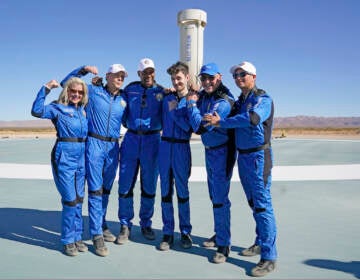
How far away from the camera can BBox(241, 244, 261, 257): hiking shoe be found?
3.87m

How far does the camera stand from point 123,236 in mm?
4285

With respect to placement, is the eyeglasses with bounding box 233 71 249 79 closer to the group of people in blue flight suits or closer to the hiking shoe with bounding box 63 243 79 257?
the group of people in blue flight suits

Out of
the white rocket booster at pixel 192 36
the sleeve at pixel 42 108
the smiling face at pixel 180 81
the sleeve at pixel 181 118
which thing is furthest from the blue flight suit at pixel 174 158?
the white rocket booster at pixel 192 36

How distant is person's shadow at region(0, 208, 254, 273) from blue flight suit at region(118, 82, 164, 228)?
16.7 inches

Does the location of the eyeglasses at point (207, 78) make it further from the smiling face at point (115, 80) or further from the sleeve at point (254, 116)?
the smiling face at point (115, 80)

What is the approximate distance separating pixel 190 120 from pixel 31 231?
293 cm

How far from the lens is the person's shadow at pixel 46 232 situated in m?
4.00

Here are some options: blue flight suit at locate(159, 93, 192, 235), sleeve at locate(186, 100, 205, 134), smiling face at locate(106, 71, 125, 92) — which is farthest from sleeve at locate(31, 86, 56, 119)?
sleeve at locate(186, 100, 205, 134)

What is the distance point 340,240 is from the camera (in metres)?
4.27

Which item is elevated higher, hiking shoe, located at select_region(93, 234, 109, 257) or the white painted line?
the white painted line

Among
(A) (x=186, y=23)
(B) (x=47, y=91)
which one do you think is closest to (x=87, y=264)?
(B) (x=47, y=91)

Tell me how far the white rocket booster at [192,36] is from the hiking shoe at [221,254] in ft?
65.5

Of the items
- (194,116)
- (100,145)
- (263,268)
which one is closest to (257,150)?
(194,116)

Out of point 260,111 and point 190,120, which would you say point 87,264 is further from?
point 260,111
